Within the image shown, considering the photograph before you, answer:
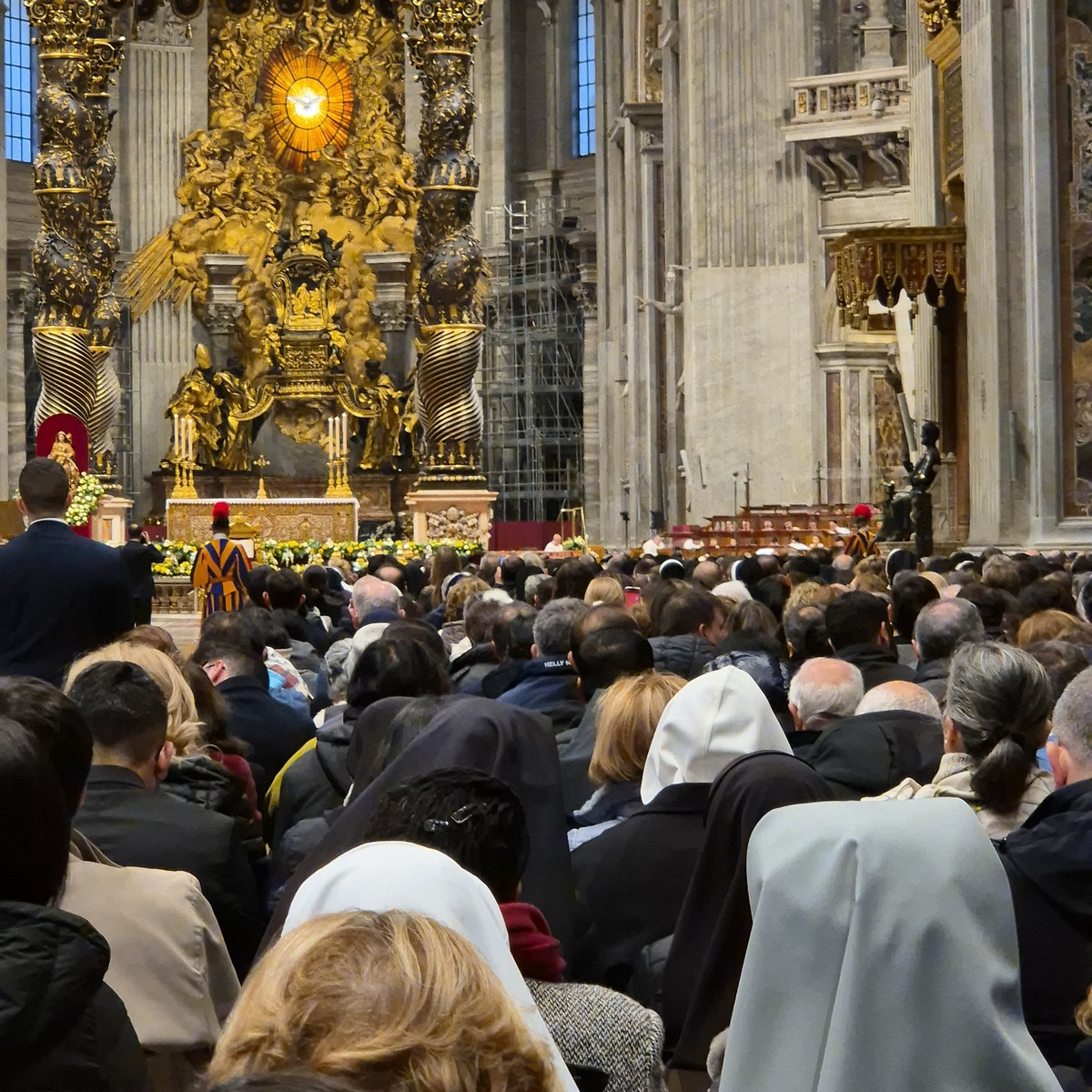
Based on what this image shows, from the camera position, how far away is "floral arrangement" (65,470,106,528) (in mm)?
16984

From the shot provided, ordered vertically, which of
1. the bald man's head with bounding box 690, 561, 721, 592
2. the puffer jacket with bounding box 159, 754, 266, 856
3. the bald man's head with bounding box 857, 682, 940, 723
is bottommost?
the puffer jacket with bounding box 159, 754, 266, 856

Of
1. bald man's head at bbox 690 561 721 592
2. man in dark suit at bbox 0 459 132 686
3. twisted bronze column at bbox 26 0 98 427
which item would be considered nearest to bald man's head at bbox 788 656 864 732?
man in dark suit at bbox 0 459 132 686

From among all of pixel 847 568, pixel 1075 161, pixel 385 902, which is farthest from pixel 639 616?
pixel 1075 161

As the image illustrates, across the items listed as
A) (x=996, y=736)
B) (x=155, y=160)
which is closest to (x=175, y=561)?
(x=155, y=160)

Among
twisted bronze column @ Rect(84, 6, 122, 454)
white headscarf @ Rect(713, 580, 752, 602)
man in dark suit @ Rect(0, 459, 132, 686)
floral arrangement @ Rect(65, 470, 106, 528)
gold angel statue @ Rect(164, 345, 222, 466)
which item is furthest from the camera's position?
gold angel statue @ Rect(164, 345, 222, 466)

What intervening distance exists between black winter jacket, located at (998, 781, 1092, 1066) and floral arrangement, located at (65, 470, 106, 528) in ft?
45.2

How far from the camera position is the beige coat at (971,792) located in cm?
426

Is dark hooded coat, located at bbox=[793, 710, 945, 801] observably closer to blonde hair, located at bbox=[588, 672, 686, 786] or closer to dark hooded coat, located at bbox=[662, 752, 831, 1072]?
blonde hair, located at bbox=[588, 672, 686, 786]

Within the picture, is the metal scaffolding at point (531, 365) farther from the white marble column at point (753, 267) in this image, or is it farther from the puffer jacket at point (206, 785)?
the puffer jacket at point (206, 785)

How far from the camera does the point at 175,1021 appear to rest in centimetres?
338

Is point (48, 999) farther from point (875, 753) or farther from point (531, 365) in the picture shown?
point (531, 365)

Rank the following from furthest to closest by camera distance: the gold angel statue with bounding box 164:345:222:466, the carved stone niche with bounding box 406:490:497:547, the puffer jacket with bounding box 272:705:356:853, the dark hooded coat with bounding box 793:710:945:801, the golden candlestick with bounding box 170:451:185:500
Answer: the gold angel statue with bounding box 164:345:222:466 < the golden candlestick with bounding box 170:451:185:500 < the carved stone niche with bounding box 406:490:497:547 < the puffer jacket with bounding box 272:705:356:853 < the dark hooded coat with bounding box 793:710:945:801

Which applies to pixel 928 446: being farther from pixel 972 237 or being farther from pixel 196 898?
pixel 196 898

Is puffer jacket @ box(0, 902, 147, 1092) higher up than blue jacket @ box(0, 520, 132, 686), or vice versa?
blue jacket @ box(0, 520, 132, 686)
